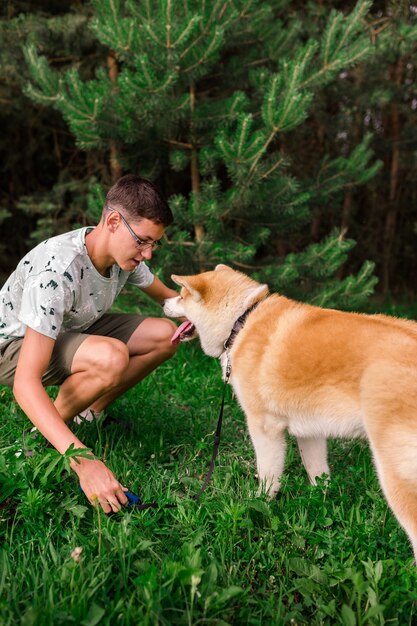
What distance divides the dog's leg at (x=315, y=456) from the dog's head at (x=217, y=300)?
688 millimetres

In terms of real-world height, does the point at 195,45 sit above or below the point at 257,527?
above

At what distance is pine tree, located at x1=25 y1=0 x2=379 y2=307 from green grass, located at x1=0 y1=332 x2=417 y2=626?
2383mm

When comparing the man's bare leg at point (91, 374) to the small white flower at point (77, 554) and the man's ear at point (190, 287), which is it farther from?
the small white flower at point (77, 554)

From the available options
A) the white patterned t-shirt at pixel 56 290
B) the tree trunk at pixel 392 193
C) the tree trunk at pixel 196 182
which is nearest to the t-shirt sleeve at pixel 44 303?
the white patterned t-shirt at pixel 56 290

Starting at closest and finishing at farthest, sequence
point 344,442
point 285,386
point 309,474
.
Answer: point 285,386
point 309,474
point 344,442

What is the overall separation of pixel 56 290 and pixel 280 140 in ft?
17.7

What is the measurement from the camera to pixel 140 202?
265 cm

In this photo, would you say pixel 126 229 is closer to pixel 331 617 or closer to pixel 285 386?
pixel 285 386

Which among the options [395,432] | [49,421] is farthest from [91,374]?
[395,432]

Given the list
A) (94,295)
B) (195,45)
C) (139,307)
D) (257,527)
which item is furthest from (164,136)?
(257,527)

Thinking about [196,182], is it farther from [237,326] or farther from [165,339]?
[237,326]

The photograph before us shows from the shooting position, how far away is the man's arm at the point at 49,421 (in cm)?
215

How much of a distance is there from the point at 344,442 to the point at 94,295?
5.67 ft

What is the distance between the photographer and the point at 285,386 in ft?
8.32
